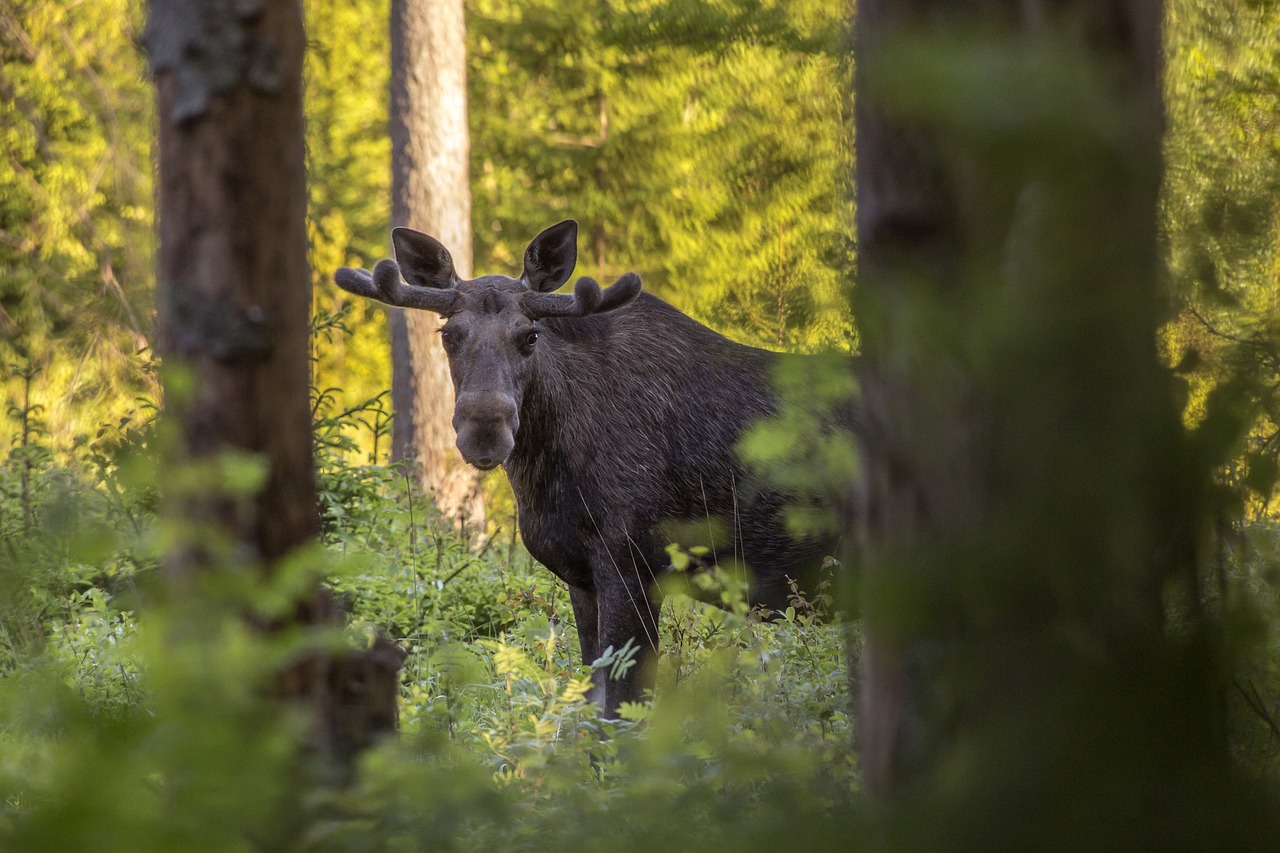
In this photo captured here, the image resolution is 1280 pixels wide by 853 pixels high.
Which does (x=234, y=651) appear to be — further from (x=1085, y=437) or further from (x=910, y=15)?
(x=910, y=15)

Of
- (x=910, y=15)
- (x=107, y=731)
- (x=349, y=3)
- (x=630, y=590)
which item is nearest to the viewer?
(x=107, y=731)

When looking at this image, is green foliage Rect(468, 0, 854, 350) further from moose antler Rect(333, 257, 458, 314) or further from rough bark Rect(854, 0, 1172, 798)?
rough bark Rect(854, 0, 1172, 798)

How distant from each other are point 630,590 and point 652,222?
15.4 m

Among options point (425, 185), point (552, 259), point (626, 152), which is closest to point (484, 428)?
point (552, 259)

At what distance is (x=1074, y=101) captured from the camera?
1309 mm

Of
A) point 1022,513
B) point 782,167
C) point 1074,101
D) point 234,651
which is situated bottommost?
point 234,651

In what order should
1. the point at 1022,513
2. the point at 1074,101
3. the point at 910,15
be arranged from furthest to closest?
the point at 910,15
the point at 1022,513
the point at 1074,101

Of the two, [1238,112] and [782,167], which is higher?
[782,167]

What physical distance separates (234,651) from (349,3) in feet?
80.5

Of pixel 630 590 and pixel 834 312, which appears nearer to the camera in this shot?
pixel 834 312

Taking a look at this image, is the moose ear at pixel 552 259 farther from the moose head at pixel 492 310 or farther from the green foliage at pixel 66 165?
the green foliage at pixel 66 165

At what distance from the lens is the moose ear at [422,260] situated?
649 cm

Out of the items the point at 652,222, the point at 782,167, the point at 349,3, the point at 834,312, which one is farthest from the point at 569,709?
the point at 349,3

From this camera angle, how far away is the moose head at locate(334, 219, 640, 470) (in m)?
5.57
